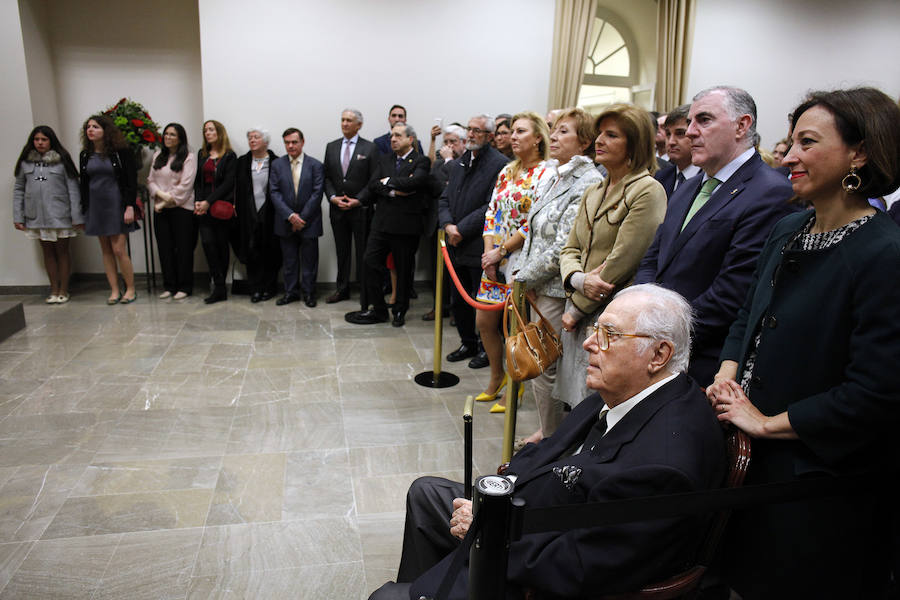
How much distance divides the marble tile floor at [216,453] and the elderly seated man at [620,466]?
2.97 ft

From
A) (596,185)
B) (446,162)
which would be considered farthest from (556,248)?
(446,162)

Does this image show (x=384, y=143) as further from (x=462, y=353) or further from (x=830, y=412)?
(x=830, y=412)

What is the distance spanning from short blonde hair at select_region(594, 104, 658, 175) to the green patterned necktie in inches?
14.1

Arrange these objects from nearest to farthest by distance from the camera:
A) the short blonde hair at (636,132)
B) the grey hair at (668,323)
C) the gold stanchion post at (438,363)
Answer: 1. the grey hair at (668,323)
2. the short blonde hair at (636,132)
3. the gold stanchion post at (438,363)

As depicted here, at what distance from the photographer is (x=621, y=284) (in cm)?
273

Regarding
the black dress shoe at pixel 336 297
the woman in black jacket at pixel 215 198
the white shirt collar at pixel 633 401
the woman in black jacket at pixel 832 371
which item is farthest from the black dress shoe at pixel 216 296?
the woman in black jacket at pixel 832 371

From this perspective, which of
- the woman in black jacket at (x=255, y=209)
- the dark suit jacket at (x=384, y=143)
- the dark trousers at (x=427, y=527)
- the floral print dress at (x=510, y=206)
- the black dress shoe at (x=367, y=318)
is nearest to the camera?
the dark trousers at (x=427, y=527)

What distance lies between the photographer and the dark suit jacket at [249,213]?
662 cm

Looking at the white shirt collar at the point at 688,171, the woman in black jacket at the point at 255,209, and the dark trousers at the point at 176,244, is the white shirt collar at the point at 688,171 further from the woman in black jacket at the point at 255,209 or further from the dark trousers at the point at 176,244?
the dark trousers at the point at 176,244

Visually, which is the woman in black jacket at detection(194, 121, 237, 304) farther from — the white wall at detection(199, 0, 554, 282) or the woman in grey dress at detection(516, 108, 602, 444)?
the woman in grey dress at detection(516, 108, 602, 444)

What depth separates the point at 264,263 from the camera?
22.5ft

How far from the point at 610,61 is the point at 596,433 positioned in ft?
25.2

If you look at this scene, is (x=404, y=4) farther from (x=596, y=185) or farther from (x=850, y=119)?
(x=850, y=119)

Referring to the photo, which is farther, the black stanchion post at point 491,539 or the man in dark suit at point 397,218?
the man in dark suit at point 397,218
